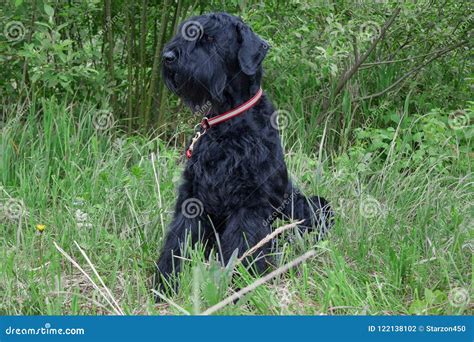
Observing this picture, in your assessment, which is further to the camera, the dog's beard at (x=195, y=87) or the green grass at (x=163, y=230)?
the dog's beard at (x=195, y=87)

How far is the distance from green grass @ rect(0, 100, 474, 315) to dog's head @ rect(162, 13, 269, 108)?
77cm

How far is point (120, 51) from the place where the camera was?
20.2ft

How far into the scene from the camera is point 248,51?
12.3 ft

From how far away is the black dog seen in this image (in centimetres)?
372

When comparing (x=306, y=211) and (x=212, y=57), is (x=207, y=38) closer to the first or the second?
(x=212, y=57)

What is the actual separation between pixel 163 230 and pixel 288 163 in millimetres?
1226

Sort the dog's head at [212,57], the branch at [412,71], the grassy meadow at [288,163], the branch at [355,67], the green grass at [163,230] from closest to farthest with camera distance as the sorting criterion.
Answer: the green grass at [163,230]
the grassy meadow at [288,163]
the dog's head at [212,57]
the branch at [355,67]
the branch at [412,71]

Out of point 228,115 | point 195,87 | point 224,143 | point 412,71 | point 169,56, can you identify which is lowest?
point 412,71

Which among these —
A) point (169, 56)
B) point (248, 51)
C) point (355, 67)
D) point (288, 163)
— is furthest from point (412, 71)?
point (169, 56)

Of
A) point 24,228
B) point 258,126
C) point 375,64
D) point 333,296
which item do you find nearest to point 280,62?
point 375,64

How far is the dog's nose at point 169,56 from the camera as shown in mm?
3707

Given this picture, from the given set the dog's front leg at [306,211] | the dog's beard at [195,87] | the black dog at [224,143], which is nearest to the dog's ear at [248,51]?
the black dog at [224,143]

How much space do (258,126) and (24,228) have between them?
54.4 inches

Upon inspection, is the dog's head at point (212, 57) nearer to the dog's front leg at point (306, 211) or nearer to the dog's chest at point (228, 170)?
the dog's chest at point (228, 170)
